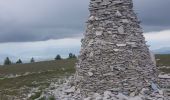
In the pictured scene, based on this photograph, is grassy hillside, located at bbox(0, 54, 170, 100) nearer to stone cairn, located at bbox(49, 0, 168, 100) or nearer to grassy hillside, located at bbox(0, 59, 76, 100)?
grassy hillside, located at bbox(0, 59, 76, 100)

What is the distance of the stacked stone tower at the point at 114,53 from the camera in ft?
69.8

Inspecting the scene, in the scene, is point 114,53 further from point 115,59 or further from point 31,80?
point 31,80

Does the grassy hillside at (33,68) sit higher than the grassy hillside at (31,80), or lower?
Result: higher

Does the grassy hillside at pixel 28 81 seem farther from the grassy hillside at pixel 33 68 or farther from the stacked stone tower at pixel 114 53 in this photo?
the stacked stone tower at pixel 114 53

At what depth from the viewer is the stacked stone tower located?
69.8 ft

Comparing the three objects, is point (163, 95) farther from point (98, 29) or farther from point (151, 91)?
point (98, 29)

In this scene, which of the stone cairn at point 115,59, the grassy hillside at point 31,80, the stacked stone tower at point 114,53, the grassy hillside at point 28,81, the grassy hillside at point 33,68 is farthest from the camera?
the grassy hillside at point 33,68

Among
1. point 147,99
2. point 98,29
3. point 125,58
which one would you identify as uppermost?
point 98,29

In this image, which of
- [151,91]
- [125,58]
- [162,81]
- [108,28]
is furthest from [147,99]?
[162,81]

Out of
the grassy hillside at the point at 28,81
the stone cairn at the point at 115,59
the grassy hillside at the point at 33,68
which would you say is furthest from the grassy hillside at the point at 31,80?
the grassy hillside at the point at 33,68

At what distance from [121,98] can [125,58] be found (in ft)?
6.05

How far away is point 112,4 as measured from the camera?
21875mm

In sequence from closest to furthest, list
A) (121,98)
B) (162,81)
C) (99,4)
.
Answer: (121,98)
(99,4)
(162,81)

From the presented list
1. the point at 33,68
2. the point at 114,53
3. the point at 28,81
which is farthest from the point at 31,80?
the point at 33,68
